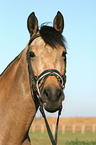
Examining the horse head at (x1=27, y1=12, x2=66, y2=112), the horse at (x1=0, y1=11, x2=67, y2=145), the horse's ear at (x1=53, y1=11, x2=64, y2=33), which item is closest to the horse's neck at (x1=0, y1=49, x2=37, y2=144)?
the horse at (x1=0, y1=11, x2=67, y2=145)

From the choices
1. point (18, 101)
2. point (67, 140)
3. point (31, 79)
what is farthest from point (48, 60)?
point (67, 140)

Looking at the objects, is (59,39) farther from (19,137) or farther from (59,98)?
(19,137)

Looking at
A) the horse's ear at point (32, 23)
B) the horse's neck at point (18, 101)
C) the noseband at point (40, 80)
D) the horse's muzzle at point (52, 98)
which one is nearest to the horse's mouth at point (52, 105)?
the horse's muzzle at point (52, 98)

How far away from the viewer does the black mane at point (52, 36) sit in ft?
14.7

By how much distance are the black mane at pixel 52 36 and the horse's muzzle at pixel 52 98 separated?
2.89 ft

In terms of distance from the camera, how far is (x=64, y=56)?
15.1ft

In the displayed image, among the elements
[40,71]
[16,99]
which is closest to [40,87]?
[40,71]

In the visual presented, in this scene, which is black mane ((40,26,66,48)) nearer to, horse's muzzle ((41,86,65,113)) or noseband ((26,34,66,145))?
noseband ((26,34,66,145))

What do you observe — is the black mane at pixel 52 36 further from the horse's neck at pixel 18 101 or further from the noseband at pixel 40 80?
the horse's neck at pixel 18 101

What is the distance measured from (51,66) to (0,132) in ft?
4.93

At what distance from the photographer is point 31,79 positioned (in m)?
4.50

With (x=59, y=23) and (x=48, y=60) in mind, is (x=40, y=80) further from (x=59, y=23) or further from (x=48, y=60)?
(x=59, y=23)

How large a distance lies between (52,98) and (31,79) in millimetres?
764

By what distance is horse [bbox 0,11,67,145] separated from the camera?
4262 mm
